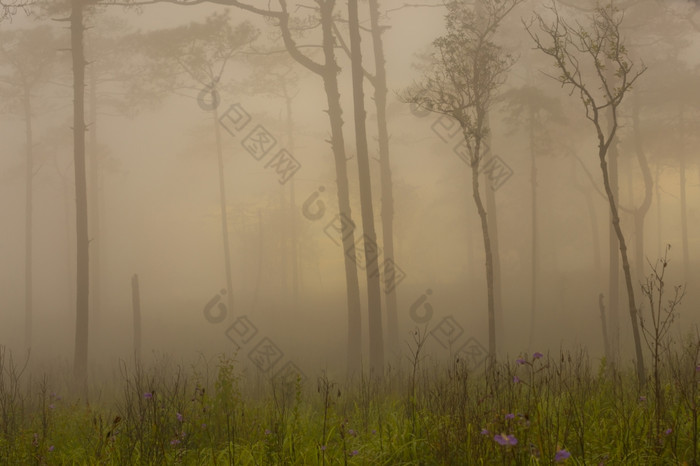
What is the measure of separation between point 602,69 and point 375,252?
6.33 m

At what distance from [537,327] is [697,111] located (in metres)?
11.9

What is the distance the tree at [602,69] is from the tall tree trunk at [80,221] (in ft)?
34.2

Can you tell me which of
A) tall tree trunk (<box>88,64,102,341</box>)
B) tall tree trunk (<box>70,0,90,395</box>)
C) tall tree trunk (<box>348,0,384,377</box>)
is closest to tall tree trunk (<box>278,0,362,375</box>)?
tall tree trunk (<box>348,0,384,377</box>)

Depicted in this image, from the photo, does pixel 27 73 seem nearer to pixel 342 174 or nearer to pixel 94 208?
pixel 94 208

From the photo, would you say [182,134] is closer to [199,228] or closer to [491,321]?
[491,321]

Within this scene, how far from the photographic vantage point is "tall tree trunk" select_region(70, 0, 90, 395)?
12516 millimetres

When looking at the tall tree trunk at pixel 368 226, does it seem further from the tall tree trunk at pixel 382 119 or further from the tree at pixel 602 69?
the tall tree trunk at pixel 382 119

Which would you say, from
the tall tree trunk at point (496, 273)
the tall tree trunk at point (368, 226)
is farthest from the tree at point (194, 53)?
the tall tree trunk at point (496, 273)

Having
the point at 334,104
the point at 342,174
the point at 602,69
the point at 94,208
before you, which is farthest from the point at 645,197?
the point at 94,208

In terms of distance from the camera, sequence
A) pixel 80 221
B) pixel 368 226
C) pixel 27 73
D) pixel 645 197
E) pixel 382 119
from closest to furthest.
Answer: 1. pixel 368 226
2. pixel 80 221
3. pixel 382 119
4. pixel 645 197
5. pixel 27 73

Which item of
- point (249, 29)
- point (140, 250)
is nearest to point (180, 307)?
point (249, 29)

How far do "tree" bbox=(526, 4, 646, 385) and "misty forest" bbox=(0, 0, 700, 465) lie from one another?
0.14 metres

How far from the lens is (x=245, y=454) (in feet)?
15.7

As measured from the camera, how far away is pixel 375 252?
12.4 meters
